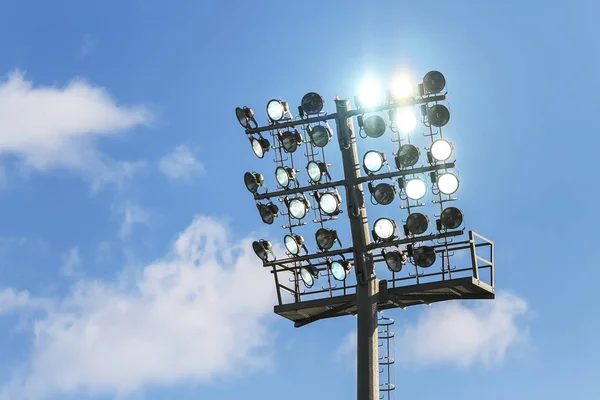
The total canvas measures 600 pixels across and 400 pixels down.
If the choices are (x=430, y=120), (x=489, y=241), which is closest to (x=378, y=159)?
(x=430, y=120)

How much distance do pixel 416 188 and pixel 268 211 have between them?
14.1 ft

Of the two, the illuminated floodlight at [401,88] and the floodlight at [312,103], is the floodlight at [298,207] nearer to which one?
the floodlight at [312,103]

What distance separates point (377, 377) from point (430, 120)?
22.1ft

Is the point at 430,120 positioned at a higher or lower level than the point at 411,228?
higher

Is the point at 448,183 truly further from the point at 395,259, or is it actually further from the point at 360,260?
the point at 360,260

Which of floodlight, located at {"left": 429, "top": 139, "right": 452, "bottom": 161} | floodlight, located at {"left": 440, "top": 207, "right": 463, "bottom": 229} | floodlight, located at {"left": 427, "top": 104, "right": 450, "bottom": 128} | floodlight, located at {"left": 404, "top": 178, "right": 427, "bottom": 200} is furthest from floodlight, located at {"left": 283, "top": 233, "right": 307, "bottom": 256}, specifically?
floodlight, located at {"left": 427, "top": 104, "right": 450, "bottom": 128}

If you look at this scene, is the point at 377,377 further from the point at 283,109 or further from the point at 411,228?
the point at 283,109

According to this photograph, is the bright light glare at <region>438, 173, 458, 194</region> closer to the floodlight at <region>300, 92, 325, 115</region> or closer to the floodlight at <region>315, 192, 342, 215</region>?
the floodlight at <region>315, 192, 342, 215</region>

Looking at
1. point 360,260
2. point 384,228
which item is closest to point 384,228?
point 384,228

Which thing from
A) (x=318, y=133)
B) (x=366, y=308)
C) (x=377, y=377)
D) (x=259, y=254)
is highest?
(x=318, y=133)

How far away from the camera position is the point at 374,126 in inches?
1054

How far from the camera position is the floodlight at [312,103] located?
27656 millimetres

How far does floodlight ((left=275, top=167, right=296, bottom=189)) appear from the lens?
27922mm

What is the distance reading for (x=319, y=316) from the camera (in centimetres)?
2898
